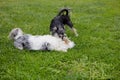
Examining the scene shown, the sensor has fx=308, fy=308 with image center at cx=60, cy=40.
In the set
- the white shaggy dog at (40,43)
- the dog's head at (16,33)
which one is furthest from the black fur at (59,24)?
the dog's head at (16,33)

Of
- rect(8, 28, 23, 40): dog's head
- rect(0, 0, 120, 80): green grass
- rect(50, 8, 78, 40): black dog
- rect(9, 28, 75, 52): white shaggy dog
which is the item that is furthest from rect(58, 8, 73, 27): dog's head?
rect(8, 28, 23, 40): dog's head

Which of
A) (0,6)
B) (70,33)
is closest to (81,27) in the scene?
(70,33)

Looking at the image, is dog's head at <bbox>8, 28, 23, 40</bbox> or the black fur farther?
the black fur

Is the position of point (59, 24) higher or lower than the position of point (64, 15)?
lower

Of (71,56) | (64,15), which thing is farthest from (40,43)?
(64,15)

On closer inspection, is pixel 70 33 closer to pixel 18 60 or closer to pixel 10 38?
pixel 10 38

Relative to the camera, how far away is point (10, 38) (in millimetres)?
13258

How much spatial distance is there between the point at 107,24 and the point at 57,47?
6881 millimetres

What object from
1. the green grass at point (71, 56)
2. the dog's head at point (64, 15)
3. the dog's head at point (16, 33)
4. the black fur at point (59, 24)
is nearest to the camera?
the green grass at point (71, 56)

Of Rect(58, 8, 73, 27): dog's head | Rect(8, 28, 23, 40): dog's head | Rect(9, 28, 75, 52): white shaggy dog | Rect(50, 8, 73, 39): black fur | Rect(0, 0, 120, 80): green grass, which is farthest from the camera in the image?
Rect(58, 8, 73, 27): dog's head

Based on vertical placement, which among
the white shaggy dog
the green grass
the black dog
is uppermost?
the black dog

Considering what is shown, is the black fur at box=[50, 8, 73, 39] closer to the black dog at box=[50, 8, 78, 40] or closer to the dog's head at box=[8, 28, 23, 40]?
the black dog at box=[50, 8, 78, 40]

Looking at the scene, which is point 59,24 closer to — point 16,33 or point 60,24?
point 60,24

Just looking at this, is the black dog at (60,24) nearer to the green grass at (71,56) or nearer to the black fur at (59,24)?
the black fur at (59,24)
